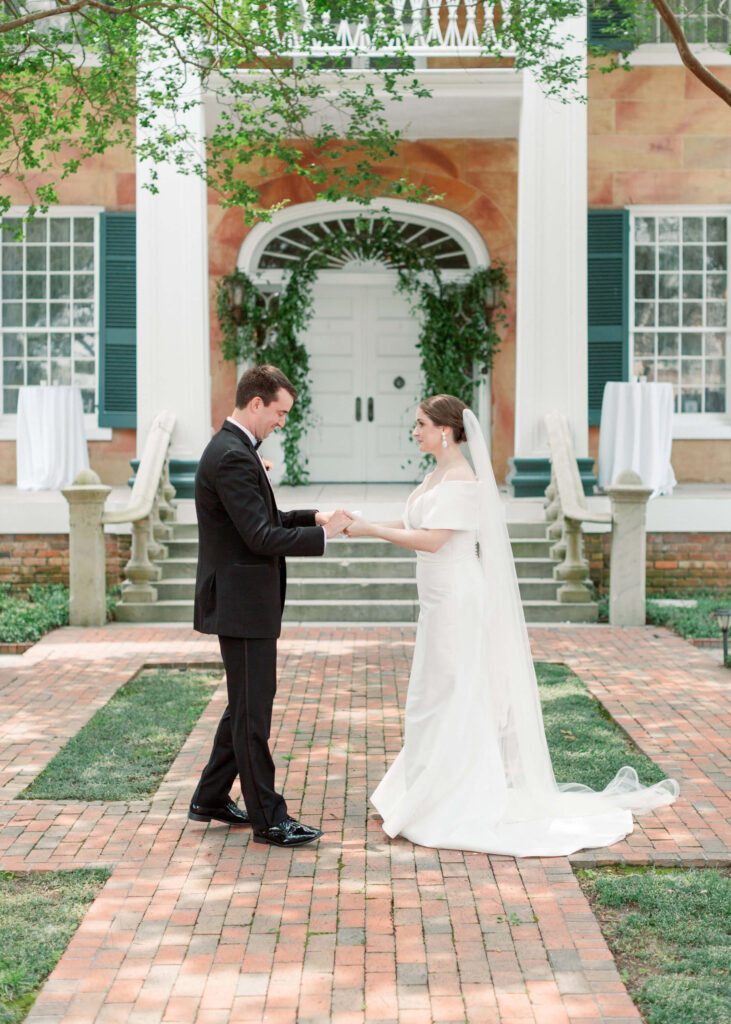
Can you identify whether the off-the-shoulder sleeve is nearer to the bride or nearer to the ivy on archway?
the bride

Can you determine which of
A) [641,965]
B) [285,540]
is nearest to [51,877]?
[285,540]

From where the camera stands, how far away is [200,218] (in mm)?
11820

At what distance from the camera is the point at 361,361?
14727mm

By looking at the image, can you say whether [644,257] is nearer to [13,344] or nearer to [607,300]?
[607,300]

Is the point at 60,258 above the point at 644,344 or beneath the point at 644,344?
above

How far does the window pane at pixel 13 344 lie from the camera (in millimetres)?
14195

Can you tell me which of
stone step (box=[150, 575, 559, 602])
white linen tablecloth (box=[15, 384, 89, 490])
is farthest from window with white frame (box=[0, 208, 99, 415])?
stone step (box=[150, 575, 559, 602])

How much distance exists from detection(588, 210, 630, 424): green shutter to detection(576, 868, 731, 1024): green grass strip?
9.52m

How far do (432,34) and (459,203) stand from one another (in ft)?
7.39

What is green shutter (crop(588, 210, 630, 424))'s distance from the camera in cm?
1358

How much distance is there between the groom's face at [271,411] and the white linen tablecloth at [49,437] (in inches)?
329

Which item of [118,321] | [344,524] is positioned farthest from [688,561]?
[344,524]

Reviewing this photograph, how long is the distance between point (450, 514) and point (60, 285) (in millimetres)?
10268

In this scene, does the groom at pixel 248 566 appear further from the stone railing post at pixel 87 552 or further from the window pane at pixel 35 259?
the window pane at pixel 35 259
